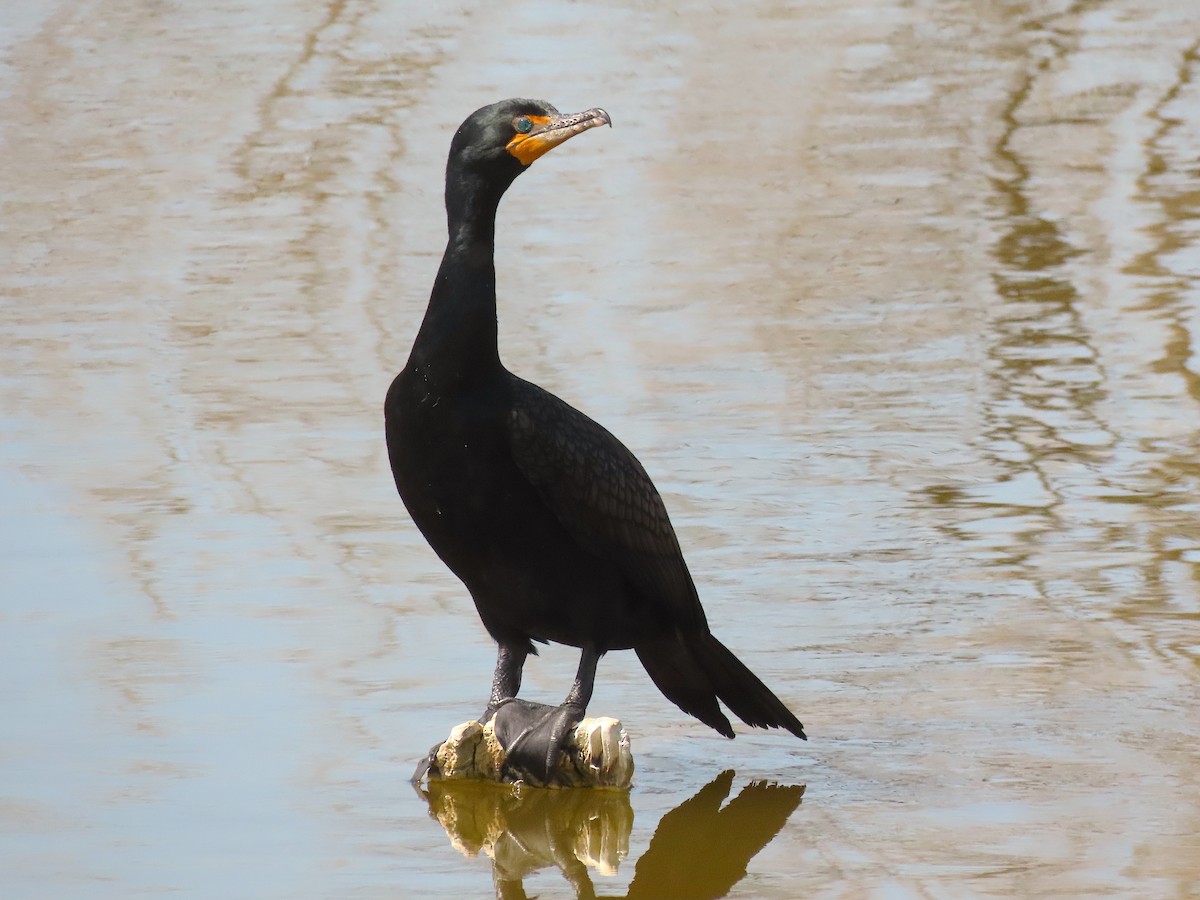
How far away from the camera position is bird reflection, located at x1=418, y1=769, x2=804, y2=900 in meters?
4.95

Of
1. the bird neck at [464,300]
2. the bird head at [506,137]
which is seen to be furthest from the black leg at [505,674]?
the bird head at [506,137]

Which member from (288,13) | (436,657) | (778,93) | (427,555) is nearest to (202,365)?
(427,555)

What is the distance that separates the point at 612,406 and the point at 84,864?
4214mm

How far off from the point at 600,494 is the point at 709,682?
582mm

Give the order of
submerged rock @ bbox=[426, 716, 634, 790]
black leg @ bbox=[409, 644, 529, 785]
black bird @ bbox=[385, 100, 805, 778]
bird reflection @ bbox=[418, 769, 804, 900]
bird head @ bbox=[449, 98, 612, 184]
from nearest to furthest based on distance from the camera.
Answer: bird reflection @ bbox=[418, 769, 804, 900] < black bird @ bbox=[385, 100, 805, 778] < bird head @ bbox=[449, 98, 612, 184] < submerged rock @ bbox=[426, 716, 634, 790] < black leg @ bbox=[409, 644, 529, 785]

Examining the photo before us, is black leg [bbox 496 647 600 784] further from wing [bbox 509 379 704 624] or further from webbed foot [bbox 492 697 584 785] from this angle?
wing [bbox 509 379 704 624]

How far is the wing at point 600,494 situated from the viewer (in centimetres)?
517

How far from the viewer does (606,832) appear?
17.1ft

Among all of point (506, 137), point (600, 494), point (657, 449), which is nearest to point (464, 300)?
point (506, 137)

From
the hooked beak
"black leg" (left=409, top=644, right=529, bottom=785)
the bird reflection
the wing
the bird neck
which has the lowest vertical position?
the bird reflection

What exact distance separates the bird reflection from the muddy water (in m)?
0.01

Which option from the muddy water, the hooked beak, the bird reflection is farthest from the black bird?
the muddy water

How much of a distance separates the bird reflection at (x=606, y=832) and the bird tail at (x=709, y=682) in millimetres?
157

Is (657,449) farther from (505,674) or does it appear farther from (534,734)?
(534,734)
